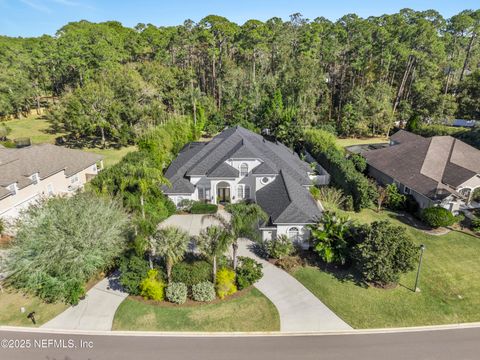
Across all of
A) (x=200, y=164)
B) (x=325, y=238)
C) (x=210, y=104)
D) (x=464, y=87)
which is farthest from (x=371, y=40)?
(x=325, y=238)

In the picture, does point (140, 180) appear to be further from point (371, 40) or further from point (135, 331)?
point (371, 40)

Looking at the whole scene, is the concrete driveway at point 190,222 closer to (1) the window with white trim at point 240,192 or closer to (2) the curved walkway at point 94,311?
(1) the window with white trim at point 240,192

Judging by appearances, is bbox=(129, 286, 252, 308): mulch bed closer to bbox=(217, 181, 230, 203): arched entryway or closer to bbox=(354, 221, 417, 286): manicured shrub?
bbox=(354, 221, 417, 286): manicured shrub

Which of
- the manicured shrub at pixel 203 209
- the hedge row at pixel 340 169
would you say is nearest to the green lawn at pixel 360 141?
the hedge row at pixel 340 169

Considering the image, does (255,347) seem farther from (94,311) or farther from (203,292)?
(94,311)

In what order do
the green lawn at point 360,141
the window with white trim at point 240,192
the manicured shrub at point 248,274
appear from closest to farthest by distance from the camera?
1. the manicured shrub at point 248,274
2. the window with white trim at point 240,192
3. the green lawn at point 360,141

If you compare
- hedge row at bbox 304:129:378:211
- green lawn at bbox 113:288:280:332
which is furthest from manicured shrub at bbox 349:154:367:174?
green lawn at bbox 113:288:280:332
